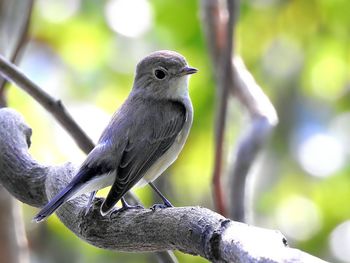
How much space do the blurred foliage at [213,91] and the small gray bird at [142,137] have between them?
140 cm

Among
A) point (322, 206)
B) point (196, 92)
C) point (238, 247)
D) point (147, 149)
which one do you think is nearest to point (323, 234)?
point (322, 206)

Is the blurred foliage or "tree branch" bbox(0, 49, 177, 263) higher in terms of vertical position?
"tree branch" bbox(0, 49, 177, 263)

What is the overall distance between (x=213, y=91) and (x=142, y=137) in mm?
2017

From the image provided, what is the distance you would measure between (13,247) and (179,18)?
2.48 m

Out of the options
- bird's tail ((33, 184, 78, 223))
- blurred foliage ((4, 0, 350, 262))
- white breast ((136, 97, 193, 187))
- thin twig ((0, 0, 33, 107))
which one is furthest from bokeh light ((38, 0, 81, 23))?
Answer: bird's tail ((33, 184, 78, 223))

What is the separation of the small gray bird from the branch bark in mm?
82

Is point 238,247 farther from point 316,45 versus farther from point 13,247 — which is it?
point 316,45

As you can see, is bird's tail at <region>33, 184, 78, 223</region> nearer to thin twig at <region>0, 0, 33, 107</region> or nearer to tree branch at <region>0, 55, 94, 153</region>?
tree branch at <region>0, 55, 94, 153</region>

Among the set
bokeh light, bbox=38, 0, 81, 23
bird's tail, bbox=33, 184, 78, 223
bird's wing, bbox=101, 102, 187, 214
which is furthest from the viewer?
bokeh light, bbox=38, 0, 81, 23

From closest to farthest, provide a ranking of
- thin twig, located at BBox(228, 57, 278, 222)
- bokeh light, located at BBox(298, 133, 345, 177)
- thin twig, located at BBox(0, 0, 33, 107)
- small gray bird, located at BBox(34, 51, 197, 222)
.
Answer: small gray bird, located at BBox(34, 51, 197, 222) < thin twig, located at BBox(228, 57, 278, 222) < thin twig, located at BBox(0, 0, 33, 107) < bokeh light, located at BBox(298, 133, 345, 177)

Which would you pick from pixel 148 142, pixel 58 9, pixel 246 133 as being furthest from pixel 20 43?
pixel 58 9

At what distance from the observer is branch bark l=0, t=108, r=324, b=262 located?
7.84 feet

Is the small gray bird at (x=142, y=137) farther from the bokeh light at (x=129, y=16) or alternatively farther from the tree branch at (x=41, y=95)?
the bokeh light at (x=129, y=16)

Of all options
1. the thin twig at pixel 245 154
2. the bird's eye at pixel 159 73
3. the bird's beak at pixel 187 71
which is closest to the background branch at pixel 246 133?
the thin twig at pixel 245 154
